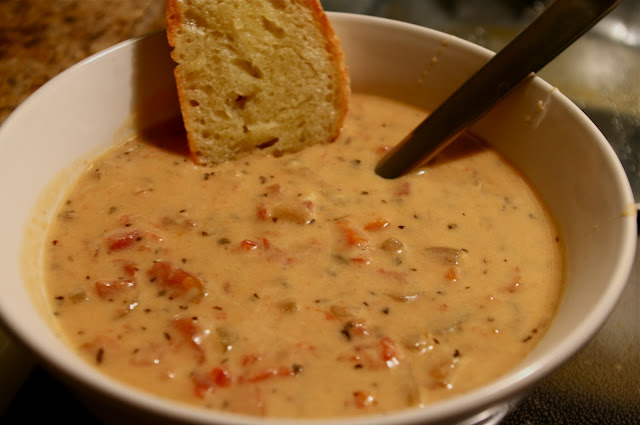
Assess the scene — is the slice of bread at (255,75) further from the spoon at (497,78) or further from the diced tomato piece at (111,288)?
the diced tomato piece at (111,288)

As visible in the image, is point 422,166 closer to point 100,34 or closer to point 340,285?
point 340,285

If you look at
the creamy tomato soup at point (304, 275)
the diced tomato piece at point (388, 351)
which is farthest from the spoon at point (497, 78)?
the diced tomato piece at point (388, 351)

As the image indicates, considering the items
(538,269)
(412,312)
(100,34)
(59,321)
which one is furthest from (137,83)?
(538,269)

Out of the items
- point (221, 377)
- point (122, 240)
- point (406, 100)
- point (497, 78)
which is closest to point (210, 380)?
point (221, 377)

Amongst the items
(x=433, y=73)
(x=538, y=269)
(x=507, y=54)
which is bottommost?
(x=538, y=269)

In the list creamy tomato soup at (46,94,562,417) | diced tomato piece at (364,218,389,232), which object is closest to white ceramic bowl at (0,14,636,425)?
creamy tomato soup at (46,94,562,417)

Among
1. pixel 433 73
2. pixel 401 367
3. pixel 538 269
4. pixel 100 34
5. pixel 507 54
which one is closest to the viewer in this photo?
pixel 401 367

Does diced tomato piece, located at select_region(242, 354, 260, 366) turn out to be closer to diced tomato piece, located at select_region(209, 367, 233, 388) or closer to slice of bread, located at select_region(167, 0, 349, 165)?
diced tomato piece, located at select_region(209, 367, 233, 388)
